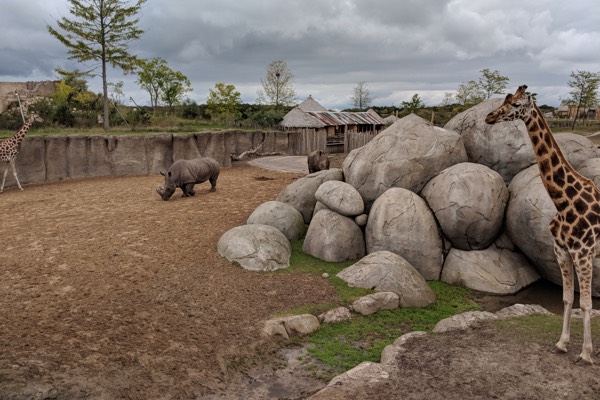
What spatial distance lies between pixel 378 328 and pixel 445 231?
10.2 feet

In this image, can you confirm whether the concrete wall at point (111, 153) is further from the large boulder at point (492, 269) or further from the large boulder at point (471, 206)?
the large boulder at point (492, 269)

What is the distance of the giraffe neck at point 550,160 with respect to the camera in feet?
16.9

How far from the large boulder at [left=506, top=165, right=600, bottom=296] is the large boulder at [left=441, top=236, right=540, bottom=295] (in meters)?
0.26

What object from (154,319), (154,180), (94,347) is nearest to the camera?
(94,347)

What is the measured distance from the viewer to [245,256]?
27.2ft

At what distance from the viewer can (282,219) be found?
9938 mm

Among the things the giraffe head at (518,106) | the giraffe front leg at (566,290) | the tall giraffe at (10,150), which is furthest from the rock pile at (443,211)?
the tall giraffe at (10,150)

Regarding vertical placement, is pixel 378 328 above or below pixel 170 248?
below

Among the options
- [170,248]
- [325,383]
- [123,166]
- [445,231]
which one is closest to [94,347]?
[325,383]

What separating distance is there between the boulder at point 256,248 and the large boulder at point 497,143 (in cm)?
471

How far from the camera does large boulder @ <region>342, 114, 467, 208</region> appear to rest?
9555 millimetres

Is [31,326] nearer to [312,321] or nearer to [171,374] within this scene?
[171,374]

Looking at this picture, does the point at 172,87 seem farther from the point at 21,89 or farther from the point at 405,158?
the point at 405,158

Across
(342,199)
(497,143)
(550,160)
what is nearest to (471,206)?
(497,143)
